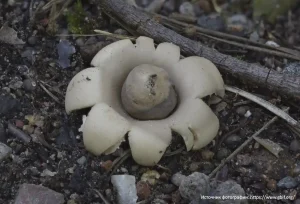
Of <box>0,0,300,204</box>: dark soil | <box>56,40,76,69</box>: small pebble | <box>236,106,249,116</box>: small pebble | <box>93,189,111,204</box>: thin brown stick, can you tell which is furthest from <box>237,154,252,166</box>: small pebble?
<box>56,40,76,69</box>: small pebble

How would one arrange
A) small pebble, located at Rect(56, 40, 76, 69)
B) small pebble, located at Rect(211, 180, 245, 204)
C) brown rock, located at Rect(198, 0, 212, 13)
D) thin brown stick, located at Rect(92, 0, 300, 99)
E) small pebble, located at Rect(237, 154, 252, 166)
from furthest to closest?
brown rock, located at Rect(198, 0, 212, 13) < small pebble, located at Rect(56, 40, 76, 69) < thin brown stick, located at Rect(92, 0, 300, 99) < small pebble, located at Rect(237, 154, 252, 166) < small pebble, located at Rect(211, 180, 245, 204)

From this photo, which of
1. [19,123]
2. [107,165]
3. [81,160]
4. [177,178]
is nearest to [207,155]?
[177,178]

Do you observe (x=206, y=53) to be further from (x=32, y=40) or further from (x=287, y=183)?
(x=32, y=40)

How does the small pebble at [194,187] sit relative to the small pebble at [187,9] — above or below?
below

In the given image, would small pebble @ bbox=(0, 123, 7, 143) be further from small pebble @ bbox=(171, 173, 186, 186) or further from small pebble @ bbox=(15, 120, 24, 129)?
small pebble @ bbox=(171, 173, 186, 186)

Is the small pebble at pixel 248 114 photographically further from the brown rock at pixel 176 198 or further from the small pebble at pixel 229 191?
the brown rock at pixel 176 198

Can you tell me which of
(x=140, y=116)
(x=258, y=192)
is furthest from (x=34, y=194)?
(x=258, y=192)

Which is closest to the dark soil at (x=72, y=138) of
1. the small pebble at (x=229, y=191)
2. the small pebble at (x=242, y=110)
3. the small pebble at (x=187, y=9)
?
the small pebble at (x=242, y=110)

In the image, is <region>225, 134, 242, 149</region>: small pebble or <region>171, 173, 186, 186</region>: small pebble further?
<region>225, 134, 242, 149</region>: small pebble
